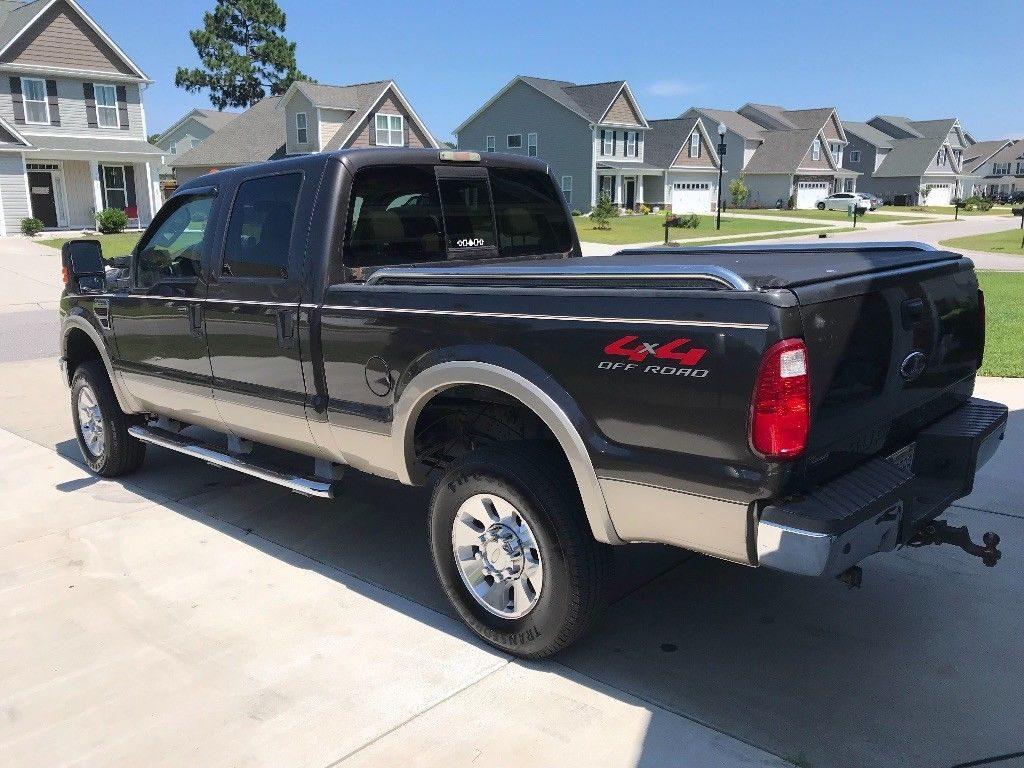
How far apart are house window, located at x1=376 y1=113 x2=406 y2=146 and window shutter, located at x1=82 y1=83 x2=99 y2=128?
504 inches

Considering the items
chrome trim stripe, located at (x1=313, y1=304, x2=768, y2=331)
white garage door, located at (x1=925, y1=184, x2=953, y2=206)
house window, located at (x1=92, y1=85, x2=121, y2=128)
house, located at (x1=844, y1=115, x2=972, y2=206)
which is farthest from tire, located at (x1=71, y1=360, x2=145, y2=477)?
white garage door, located at (x1=925, y1=184, x2=953, y2=206)

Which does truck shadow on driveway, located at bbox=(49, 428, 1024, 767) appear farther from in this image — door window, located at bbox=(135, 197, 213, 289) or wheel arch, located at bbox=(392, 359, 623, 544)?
door window, located at bbox=(135, 197, 213, 289)

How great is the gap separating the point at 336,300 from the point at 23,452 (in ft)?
13.8

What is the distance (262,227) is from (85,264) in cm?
182

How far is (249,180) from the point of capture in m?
4.80

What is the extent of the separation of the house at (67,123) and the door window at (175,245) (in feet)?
102

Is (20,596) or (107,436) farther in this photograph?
(107,436)

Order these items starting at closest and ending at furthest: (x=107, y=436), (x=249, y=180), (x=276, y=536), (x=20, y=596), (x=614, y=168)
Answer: (x=20, y=596) → (x=249, y=180) → (x=276, y=536) → (x=107, y=436) → (x=614, y=168)

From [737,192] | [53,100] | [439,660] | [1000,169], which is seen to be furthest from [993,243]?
[1000,169]

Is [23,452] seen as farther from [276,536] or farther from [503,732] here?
[503,732]

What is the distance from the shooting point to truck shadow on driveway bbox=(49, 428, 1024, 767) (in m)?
3.18

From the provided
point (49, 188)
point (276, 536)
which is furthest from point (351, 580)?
point (49, 188)

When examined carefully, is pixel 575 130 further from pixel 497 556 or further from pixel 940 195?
pixel 497 556

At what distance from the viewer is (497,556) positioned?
370cm
